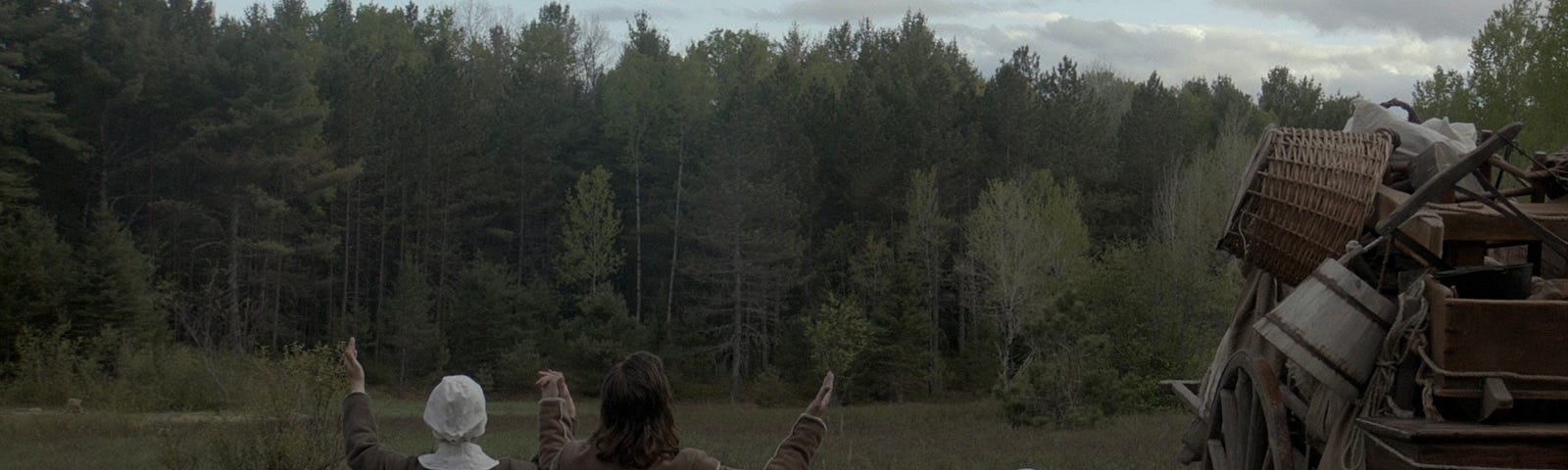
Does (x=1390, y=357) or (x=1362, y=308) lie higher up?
(x=1362, y=308)

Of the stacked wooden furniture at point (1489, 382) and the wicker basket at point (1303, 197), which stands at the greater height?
the wicker basket at point (1303, 197)

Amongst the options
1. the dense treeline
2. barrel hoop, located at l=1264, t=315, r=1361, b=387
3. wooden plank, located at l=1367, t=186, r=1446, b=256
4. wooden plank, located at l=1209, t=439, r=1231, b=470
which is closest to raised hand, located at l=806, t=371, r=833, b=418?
barrel hoop, located at l=1264, t=315, r=1361, b=387

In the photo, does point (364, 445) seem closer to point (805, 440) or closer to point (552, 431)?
point (552, 431)

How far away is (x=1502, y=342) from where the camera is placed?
534cm

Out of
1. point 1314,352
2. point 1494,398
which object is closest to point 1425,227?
point 1314,352

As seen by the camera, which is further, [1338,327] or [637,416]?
[1338,327]

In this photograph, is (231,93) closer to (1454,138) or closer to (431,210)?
(431,210)

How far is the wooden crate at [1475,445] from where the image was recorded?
17.3ft

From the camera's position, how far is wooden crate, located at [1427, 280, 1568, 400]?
5332mm

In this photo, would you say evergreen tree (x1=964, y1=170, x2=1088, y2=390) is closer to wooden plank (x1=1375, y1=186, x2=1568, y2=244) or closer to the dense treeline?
the dense treeline

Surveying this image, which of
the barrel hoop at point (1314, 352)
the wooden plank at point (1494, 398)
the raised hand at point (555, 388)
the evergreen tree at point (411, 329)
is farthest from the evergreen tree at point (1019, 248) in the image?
the raised hand at point (555, 388)

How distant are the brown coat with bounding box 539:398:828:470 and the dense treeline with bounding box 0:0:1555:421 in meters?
41.4

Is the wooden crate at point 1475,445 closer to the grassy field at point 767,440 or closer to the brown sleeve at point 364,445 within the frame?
the brown sleeve at point 364,445

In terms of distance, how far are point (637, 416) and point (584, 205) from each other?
63.8 metres
